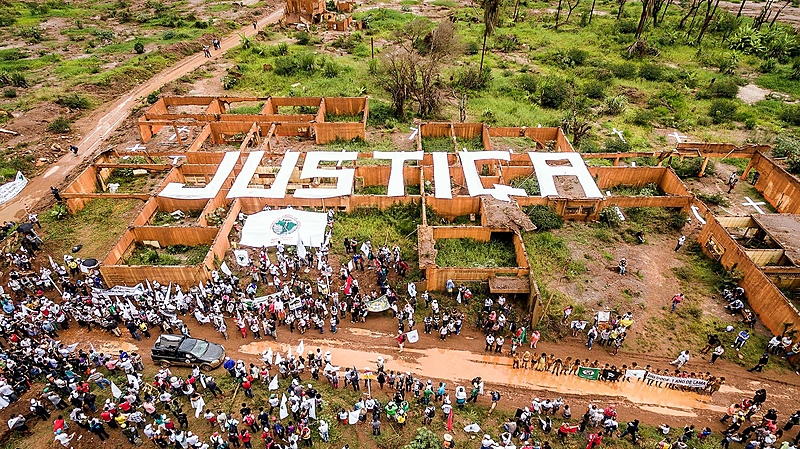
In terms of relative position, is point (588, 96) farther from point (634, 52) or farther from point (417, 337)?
point (417, 337)

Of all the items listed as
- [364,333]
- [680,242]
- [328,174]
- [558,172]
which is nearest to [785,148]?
[680,242]

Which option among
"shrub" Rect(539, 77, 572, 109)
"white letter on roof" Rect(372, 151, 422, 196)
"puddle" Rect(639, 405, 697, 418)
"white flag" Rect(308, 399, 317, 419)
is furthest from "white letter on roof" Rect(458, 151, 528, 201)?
"white flag" Rect(308, 399, 317, 419)

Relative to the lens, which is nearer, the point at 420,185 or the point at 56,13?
the point at 420,185

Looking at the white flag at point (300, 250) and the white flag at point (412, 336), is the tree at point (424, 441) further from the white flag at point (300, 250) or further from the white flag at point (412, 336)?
the white flag at point (300, 250)

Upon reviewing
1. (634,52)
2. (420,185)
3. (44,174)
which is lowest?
(44,174)

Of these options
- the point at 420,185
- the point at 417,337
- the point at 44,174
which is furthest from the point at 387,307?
the point at 44,174

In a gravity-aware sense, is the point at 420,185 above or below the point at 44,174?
above

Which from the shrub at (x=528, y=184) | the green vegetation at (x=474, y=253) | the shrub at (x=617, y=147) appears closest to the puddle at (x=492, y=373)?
the green vegetation at (x=474, y=253)
